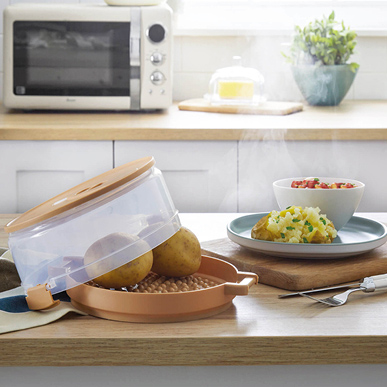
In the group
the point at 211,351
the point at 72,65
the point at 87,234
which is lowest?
the point at 211,351

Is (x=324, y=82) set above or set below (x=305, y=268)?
above

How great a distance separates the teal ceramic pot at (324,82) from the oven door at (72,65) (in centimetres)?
63

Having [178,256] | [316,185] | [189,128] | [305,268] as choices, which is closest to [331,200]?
[316,185]

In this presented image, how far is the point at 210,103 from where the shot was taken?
7.57 ft

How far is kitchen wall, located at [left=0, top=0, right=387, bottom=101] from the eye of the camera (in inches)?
104

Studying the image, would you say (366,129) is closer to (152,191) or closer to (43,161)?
(43,161)

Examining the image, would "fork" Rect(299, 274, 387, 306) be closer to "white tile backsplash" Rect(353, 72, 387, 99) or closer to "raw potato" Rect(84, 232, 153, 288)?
"raw potato" Rect(84, 232, 153, 288)

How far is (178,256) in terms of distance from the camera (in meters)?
0.74

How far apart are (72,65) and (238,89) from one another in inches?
23.2

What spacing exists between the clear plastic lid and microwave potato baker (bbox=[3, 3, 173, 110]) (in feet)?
4.85

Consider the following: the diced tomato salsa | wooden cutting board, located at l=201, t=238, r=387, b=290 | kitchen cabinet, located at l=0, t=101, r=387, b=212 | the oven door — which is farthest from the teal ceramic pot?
wooden cutting board, located at l=201, t=238, r=387, b=290

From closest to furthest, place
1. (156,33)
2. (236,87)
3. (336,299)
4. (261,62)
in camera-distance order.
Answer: (336,299) < (156,33) < (236,87) < (261,62)

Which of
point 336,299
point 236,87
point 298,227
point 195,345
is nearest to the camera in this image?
point 195,345

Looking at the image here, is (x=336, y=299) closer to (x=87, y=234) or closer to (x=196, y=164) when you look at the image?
(x=87, y=234)
